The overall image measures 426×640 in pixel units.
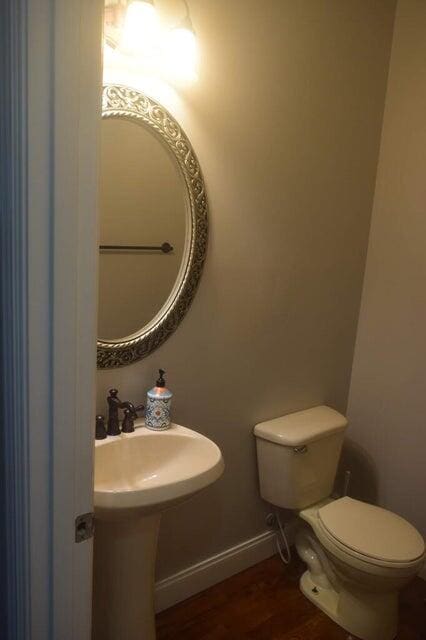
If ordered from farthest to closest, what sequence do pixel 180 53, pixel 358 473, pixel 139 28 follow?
pixel 358 473, pixel 180 53, pixel 139 28

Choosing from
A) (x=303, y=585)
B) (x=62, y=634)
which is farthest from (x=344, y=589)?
(x=62, y=634)

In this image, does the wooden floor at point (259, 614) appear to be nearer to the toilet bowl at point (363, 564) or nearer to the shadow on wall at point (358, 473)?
the toilet bowl at point (363, 564)

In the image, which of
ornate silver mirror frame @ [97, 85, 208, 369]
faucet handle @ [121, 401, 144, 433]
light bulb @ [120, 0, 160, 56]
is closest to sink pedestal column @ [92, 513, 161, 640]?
faucet handle @ [121, 401, 144, 433]

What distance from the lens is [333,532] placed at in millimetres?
1768

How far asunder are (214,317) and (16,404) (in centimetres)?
109

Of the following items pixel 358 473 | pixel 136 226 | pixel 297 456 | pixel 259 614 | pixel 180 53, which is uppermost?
pixel 180 53

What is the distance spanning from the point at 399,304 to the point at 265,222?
0.83m

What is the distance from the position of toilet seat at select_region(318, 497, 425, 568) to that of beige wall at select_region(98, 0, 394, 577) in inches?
15.0

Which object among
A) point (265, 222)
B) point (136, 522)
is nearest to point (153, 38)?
point (265, 222)

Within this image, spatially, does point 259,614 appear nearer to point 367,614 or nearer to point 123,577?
point 367,614

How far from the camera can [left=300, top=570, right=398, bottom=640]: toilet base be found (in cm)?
177

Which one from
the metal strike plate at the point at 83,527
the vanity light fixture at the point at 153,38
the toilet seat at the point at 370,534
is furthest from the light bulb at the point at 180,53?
the toilet seat at the point at 370,534

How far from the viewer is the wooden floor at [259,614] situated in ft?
5.76

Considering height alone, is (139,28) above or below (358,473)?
above
